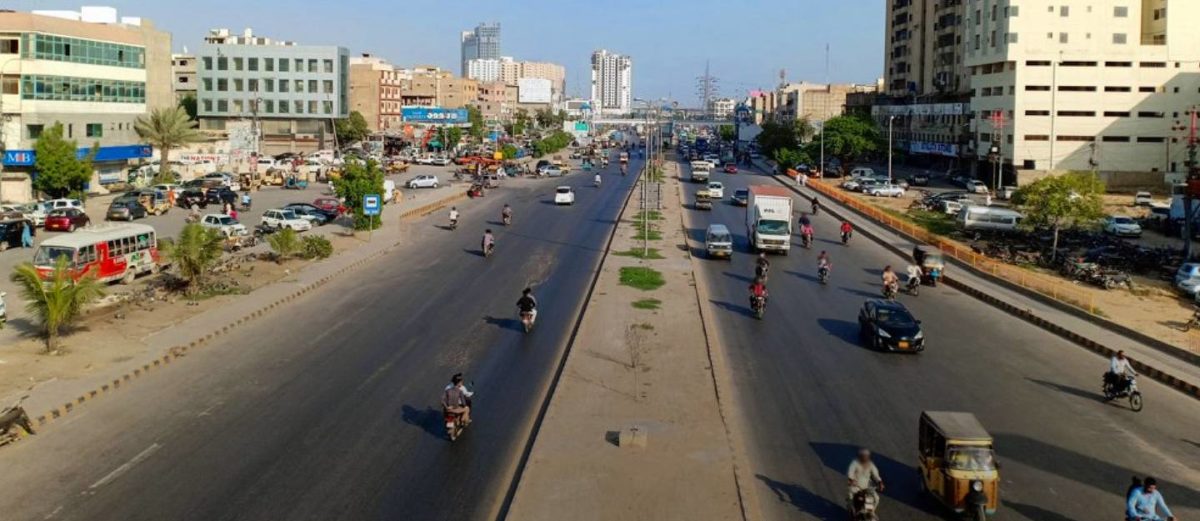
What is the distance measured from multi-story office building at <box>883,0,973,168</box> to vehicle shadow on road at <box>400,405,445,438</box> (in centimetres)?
8214

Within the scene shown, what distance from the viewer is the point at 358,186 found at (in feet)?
156

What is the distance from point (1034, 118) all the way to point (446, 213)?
50201mm

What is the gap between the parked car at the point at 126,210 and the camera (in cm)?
4859

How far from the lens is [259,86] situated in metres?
97.9

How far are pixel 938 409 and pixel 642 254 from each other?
22628mm

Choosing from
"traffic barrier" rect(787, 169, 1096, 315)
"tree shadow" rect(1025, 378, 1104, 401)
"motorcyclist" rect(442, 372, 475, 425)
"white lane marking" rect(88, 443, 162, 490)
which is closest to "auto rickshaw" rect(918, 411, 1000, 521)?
"motorcyclist" rect(442, 372, 475, 425)

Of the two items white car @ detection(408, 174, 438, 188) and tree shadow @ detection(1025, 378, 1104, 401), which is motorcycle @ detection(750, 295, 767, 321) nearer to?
tree shadow @ detection(1025, 378, 1104, 401)

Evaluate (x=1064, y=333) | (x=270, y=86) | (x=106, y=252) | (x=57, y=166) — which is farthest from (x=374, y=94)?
(x=1064, y=333)

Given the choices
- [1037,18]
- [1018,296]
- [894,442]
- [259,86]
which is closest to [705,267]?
[1018,296]

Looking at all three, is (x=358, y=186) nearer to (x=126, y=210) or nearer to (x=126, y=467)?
(x=126, y=210)

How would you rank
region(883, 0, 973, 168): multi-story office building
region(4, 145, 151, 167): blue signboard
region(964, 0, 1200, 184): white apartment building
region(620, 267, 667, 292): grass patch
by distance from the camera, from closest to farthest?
1. region(620, 267, 667, 292): grass patch
2. region(4, 145, 151, 167): blue signboard
3. region(964, 0, 1200, 184): white apartment building
4. region(883, 0, 973, 168): multi-story office building

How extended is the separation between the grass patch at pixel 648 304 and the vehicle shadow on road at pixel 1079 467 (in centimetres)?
1246

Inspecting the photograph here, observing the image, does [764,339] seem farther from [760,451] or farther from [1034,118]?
[1034,118]

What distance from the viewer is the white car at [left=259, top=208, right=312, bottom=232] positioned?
154 feet
